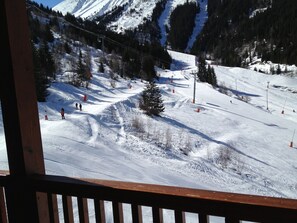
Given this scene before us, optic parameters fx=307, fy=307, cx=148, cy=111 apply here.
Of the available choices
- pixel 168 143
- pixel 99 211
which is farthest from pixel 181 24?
pixel 99 211

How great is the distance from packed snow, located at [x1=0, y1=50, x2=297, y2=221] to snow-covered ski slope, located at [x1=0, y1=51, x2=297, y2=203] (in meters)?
0.02

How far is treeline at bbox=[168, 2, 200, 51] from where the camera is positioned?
134 metres

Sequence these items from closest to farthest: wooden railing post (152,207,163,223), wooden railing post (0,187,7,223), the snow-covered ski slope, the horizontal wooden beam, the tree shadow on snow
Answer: the horizontal wooden beam, wooden railing post (152,207,163,223), wooden railing post (0,187,7,223), the snow-covered ski slope, the tree shadow on snow

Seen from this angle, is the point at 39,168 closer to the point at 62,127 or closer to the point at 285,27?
the point at 62,127

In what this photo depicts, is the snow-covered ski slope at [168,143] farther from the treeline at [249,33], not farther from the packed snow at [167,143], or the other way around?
the treeline at [249,33]

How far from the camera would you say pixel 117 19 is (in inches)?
6417

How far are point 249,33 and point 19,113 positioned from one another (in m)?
117

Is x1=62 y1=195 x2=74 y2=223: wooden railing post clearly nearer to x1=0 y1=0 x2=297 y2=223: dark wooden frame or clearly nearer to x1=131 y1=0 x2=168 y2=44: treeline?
x1=0 y1=0 x2=297 y2=223: dark wooden frame

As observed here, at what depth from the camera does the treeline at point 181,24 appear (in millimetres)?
134000

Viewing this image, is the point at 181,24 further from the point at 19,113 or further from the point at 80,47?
the point at 19,113

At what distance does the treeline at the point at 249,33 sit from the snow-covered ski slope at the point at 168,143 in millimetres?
71949

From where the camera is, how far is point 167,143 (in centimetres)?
1402

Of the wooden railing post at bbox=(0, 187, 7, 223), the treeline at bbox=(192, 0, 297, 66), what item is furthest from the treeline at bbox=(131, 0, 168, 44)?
the wooden railing post at bbox=(0, 187, 7, 223)

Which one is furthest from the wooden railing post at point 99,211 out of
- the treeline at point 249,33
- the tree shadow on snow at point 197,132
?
the treeline at point 249,33
